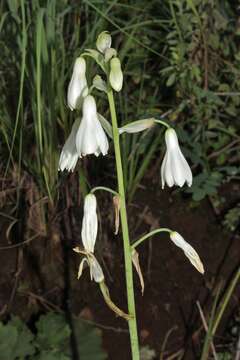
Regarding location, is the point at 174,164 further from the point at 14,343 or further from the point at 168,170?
the point at 14,343

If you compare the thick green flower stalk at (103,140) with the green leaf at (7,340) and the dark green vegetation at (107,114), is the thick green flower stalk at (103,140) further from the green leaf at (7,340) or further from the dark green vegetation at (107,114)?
the dark green vegetation at (107,114)

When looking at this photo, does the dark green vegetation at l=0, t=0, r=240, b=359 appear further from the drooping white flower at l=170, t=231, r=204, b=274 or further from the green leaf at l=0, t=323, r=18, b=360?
the drooping white flower at l=170, t=231, r=204, b=274

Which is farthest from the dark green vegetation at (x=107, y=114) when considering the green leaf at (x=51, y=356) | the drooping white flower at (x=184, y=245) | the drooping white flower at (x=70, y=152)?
the drooping white flower at (x=184, y=245)

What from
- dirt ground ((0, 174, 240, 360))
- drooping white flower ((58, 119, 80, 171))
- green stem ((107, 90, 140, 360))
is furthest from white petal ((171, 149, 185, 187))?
dirt ground ((0, 174, 240, 360))

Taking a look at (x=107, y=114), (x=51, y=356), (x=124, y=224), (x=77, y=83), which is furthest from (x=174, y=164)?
(x=107, y=114)

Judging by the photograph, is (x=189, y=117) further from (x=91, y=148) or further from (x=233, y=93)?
(x=91, y=148)

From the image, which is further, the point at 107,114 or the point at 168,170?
the point at 107,114
